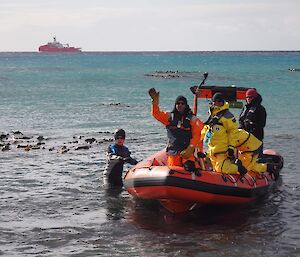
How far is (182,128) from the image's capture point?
12289 mm

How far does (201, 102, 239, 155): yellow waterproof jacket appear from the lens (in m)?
12.6

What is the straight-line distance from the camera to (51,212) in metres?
13.3

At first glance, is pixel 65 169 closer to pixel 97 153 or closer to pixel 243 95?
pixel 97 153

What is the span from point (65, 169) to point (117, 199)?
3974mm

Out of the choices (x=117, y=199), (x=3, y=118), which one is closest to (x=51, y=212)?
(x=117, y=199)

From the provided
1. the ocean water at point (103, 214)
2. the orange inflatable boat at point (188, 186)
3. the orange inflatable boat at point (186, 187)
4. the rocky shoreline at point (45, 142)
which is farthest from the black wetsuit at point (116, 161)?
the rocky shoreline at point (45, 142)

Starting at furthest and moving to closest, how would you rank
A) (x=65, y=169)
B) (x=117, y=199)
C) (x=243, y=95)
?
(x=65, y=169) < (x=243, y=95) < (x=117, y=199)

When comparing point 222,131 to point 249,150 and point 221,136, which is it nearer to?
point 221,136

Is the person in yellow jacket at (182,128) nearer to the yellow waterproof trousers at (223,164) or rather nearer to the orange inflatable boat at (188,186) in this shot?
the orange inflatable boat at (188,186)

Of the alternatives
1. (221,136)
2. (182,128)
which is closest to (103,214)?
(182,128)

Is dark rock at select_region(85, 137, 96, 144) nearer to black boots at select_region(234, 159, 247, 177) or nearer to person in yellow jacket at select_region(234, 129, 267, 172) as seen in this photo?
person in yellow jacket at select_region(234, 129, 267, 172)

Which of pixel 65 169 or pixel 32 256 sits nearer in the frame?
pixel 32 256

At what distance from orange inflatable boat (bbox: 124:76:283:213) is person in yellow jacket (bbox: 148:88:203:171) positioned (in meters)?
0.33

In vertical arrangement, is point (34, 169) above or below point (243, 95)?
below
